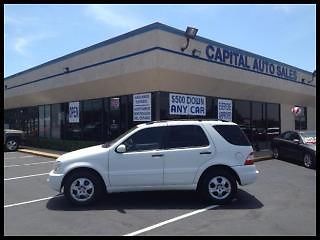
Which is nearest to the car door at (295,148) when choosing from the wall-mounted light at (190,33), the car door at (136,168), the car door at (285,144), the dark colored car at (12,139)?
the car door at (285,144)

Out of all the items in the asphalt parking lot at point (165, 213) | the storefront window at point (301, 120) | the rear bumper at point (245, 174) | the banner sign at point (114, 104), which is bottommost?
the asphalt parking lot at point (165, 213)

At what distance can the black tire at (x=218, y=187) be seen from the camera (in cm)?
873

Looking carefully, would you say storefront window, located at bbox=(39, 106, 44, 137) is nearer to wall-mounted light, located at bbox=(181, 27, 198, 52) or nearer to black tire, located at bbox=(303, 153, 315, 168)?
wall-mounted light, located at bbox=(181, 27, 198, 52)

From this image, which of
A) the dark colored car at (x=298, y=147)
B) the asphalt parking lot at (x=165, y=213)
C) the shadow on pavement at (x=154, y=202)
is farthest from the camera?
the dark colored car at (x=298, y=147)

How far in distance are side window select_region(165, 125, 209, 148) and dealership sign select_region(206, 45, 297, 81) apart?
933cm

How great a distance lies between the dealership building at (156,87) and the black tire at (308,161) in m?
5.04

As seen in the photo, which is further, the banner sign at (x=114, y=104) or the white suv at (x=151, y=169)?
the banner sign at (x=114, y=104)

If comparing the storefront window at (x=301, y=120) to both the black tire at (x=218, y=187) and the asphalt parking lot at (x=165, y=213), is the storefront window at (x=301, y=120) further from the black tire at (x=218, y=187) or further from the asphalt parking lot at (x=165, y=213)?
the black tire at (x=218, y=187)

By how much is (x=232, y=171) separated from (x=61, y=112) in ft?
55.9

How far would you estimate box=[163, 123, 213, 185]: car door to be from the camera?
8.78m

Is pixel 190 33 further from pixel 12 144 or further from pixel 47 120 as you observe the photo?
pixel 12 144

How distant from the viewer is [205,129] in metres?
9.14

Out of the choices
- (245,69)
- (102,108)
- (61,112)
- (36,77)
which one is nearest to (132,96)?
(102,108)

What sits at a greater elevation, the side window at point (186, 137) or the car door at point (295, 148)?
the side window at point (186, 137)
